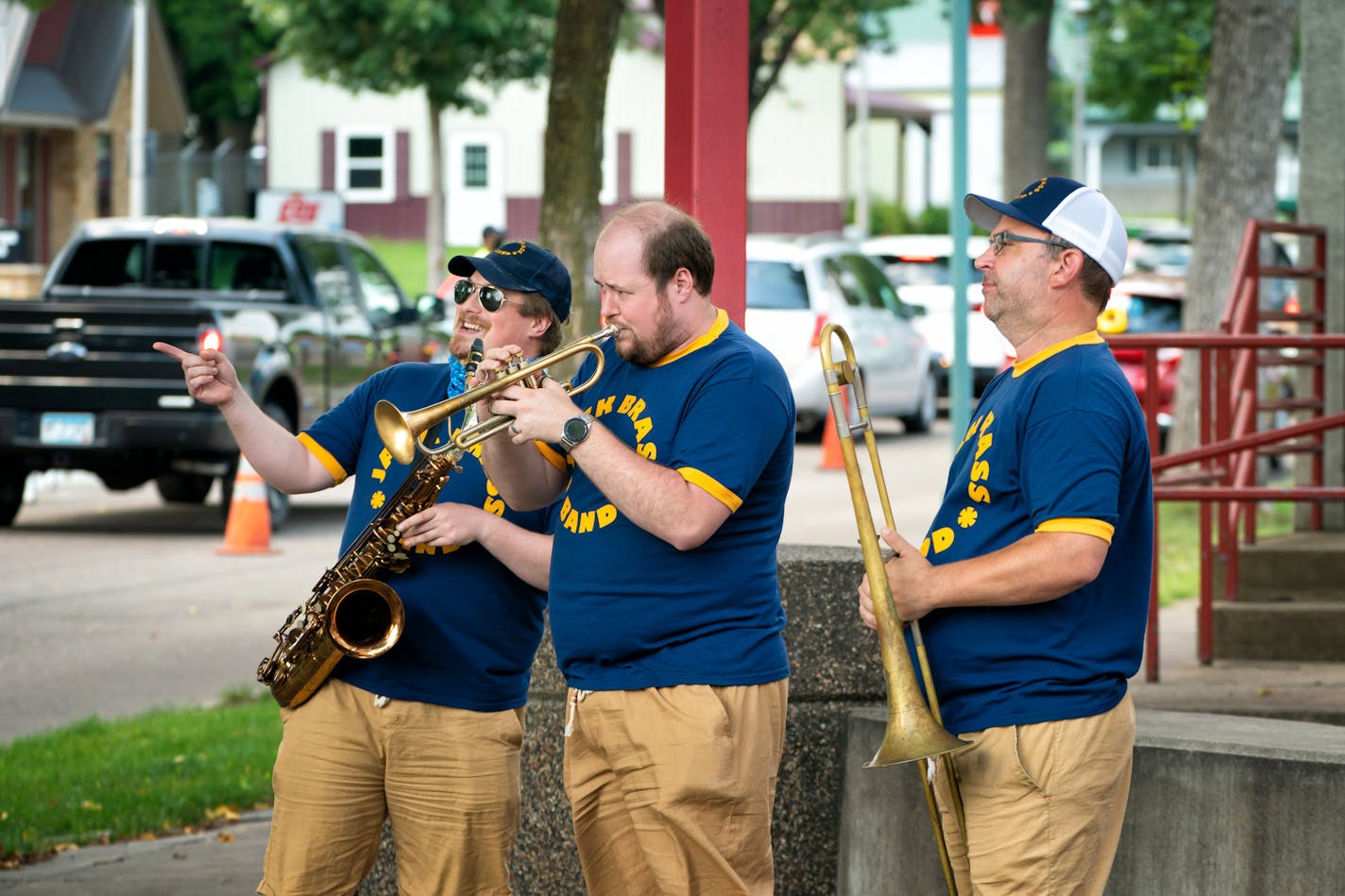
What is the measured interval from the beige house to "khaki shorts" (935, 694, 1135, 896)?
94.2 ft

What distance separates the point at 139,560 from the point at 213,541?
994mm

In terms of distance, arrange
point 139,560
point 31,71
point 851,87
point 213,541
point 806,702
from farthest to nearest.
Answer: point 851,87
point 31,71
point 213,541
point 139,560
point 806,702

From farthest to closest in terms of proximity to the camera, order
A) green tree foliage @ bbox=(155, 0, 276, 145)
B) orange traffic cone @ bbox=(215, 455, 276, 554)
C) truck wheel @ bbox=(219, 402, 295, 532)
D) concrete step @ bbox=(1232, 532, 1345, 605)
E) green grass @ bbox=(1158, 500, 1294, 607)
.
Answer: green tree foliage @ bbox=(155, 0, 276, 145) → truck wheel @ bbox=(219, 402, 295, 532) → orange traffic cone @ bbox=(215, 455, 276, 554) → green grass @ bbox=(1158, 500, 1294, 607) → concrete step @ bbox=(1232, 532, 1345, 605)

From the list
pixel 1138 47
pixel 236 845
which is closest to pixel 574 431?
pixel 236 845

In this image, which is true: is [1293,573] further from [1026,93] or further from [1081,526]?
[1026,93]

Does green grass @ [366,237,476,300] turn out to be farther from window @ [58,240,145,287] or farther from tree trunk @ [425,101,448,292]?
window @ [58,240,145,287]

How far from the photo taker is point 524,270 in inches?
159

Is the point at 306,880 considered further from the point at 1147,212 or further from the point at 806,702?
the point at 1147,212

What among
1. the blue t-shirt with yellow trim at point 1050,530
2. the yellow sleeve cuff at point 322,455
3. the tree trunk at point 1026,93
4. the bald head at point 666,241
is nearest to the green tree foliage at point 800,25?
the tree trunk at point 1026,93

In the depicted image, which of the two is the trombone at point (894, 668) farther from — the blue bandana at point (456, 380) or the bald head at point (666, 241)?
the blue bandana at point (456, 380)

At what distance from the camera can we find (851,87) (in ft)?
208

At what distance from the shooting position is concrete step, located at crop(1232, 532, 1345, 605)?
866cm

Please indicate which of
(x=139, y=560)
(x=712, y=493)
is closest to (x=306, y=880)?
(x=712, y=493)

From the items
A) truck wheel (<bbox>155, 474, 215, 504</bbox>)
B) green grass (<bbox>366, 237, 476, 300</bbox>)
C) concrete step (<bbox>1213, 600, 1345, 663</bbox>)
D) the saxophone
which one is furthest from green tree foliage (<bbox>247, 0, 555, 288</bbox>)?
the saxophone
